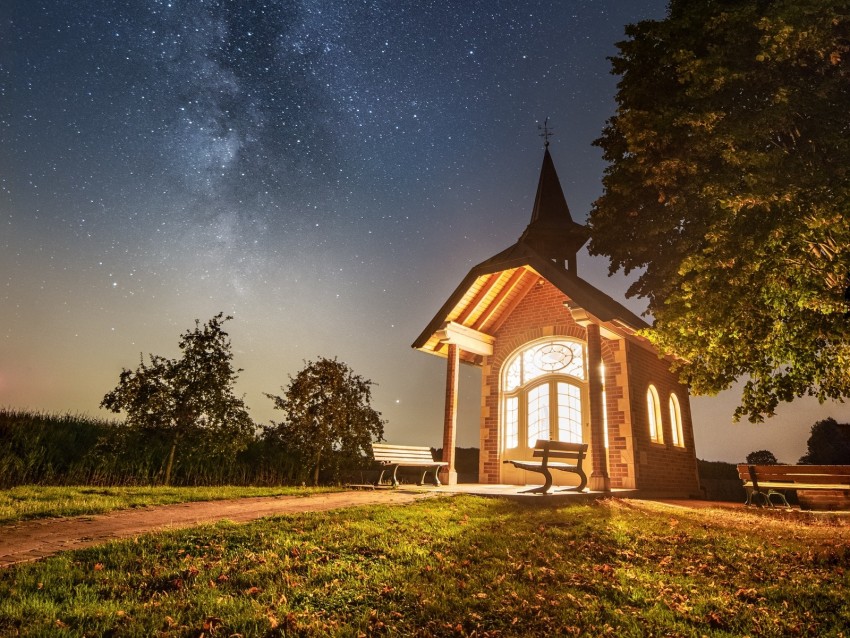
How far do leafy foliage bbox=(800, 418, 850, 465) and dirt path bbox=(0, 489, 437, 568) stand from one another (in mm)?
20588

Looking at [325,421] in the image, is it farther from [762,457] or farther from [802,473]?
[762,457]

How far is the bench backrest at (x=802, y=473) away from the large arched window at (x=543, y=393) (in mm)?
3983

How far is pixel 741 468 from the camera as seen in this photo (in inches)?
451

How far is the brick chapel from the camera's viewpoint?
12.5m

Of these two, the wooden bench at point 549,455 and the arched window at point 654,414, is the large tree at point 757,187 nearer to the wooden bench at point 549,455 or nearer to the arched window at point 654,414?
the wooden bench at point 549,455

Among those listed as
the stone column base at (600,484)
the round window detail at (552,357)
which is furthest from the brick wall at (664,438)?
the stone column base at (600,484)

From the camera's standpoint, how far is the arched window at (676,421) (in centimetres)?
1532

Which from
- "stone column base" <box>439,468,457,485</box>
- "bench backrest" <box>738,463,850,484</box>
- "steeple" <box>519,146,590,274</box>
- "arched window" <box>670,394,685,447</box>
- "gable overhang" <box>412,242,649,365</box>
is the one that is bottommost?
"stone column base" <box>439,468,457,485</box>

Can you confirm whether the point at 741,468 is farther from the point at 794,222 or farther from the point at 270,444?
the point at 270,444

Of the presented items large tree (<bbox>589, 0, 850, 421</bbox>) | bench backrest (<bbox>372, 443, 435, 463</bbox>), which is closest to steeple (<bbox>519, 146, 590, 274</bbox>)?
large tree (<bbox>589, 0, 850, 421</bbox>)

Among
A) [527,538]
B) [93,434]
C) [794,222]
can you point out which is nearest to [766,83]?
[794,222]

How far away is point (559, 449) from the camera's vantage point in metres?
10.4

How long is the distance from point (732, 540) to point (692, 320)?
3778mm

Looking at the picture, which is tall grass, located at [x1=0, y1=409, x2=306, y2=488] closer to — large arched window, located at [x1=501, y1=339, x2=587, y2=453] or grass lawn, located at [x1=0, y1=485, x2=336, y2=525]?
grass lawn, located at [x1=0, y1=485, x2=336, y2=525]
